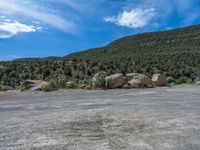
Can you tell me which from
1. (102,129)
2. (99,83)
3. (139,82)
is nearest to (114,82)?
(99,83)

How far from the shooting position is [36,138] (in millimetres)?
7074

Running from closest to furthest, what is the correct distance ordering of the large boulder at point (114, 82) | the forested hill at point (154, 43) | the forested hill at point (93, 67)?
the large boulder at point (114, 82), the forested hill at point (93, 67), the forested hill at point (154, 43)

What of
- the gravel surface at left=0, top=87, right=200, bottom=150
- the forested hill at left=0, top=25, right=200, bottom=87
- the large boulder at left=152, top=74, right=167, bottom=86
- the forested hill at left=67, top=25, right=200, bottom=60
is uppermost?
the forested hill at left=67, top=25, right=200, bottom=60

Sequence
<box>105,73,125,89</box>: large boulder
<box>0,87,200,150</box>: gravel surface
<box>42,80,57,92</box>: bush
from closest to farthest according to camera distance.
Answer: <box>0,87,200,150</box>: gravel surface < <box>42,80,57,92</box>: bush < <box>105,73,125,89</box>: large boulder

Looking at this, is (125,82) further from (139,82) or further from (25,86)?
(25,86)

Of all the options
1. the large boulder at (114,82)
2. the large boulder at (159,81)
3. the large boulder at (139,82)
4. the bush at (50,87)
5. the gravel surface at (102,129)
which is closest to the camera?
the gravel surface at (102,129)

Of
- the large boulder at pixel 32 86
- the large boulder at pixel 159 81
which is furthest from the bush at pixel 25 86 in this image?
the large boulder at pixel 159 81

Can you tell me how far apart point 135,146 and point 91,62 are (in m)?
42.8

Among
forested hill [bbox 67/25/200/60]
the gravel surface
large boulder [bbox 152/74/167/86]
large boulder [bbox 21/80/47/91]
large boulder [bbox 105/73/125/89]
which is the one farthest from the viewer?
forested hill [bbox 67/25/200/60]

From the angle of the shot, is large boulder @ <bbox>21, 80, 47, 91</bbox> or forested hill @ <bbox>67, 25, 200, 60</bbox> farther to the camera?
forested hill @ <bbox>67, 25, 200, 60</bbox>

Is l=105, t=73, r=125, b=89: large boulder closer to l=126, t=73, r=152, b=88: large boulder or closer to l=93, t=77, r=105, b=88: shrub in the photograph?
l=93, t=77, r=105, b=88: shrub

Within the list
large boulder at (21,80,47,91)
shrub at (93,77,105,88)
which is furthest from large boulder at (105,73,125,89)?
large boulder at (21,80,47,91)

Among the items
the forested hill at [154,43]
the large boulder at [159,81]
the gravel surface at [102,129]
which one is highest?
the forested hill at [154,43]

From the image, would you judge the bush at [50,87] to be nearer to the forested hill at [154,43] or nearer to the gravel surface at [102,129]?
the gravel surface at [102,129]
